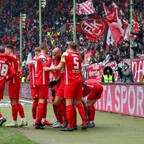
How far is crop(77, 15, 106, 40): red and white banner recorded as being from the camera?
96.5ft

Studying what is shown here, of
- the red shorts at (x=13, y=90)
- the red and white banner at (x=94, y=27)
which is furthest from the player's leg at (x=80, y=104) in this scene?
the red and white banner at (x=94, y=27)

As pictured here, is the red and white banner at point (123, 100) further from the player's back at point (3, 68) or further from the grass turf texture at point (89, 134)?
the player's back at point (3, 68)

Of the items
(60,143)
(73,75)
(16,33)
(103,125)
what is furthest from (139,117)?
(16,33)

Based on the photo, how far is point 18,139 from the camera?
10.1 meters

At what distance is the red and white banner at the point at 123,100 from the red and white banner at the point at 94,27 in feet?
33.4

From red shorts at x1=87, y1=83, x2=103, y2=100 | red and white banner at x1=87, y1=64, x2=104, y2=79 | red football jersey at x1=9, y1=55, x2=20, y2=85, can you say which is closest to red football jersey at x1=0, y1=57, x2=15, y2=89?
red football jersey at x1=9, y1=55, x2=20, y2=85

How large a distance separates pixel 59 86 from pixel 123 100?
5.11m

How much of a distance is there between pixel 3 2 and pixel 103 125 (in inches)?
1893

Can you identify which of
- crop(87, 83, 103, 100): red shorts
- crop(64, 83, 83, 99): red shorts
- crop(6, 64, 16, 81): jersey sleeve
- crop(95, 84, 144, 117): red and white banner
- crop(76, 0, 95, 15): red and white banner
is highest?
crop(76, 0, 95, 15): red and white banner

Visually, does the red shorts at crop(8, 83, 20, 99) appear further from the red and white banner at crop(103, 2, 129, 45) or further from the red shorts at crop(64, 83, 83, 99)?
the red and white banner at crop(103, 2, 129, 45)

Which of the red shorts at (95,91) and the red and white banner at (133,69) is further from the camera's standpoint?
the red and white banner at (133,69)

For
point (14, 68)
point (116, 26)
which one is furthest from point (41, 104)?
point (116, 26)

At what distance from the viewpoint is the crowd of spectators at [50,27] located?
101 feet

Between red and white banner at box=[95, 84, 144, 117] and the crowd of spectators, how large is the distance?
9.76 meters
